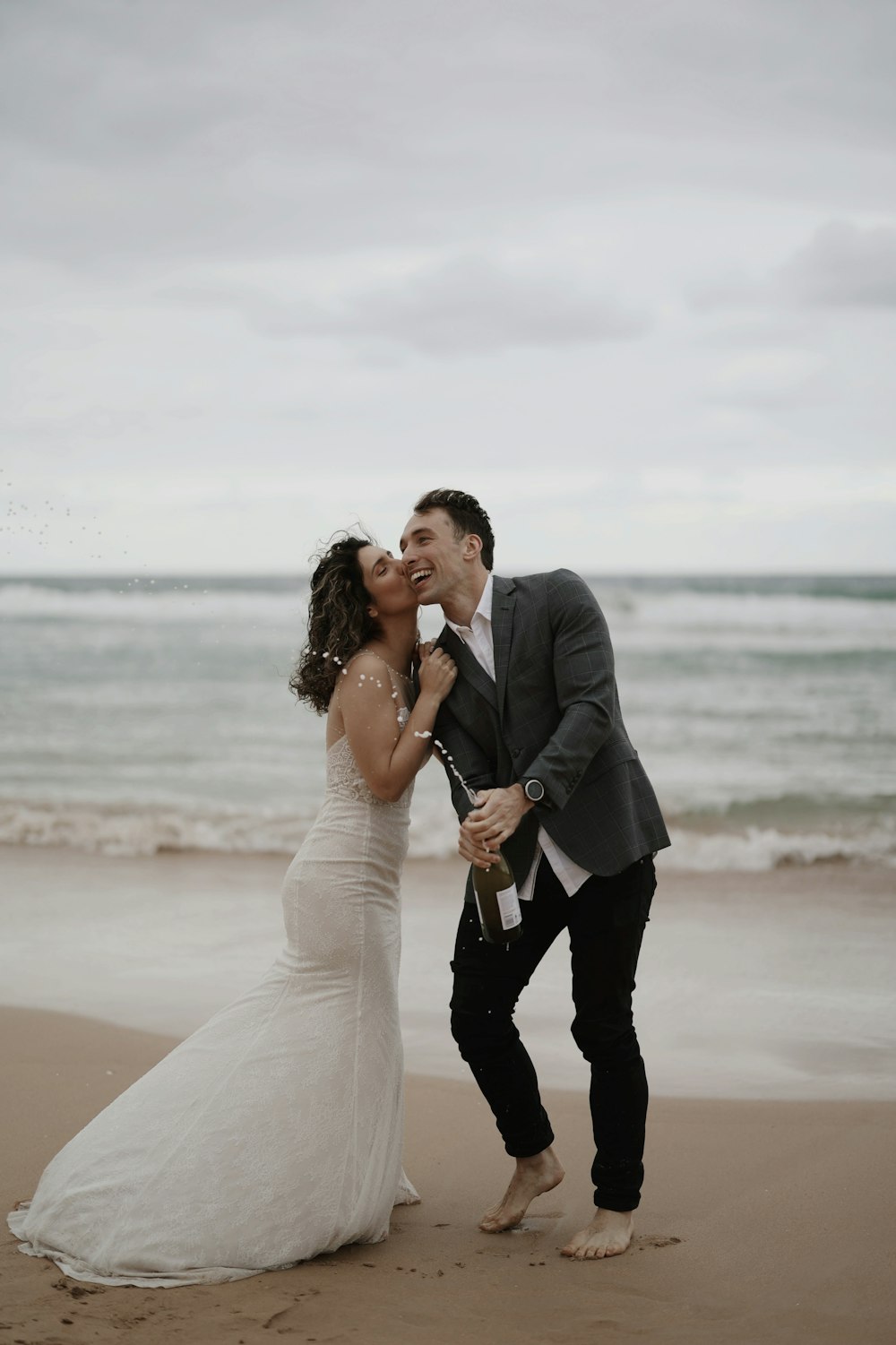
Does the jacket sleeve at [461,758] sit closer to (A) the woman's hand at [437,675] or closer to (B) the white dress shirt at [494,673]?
(A) the woman's hand at [437,675]

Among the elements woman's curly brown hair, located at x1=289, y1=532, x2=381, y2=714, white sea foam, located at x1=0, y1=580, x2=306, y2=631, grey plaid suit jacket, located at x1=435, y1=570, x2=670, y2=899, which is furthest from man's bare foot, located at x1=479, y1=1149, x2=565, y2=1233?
white sea foam, located at x1=0, y1=580, x2=306, y2=631

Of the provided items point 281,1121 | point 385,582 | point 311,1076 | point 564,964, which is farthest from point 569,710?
point 564,964

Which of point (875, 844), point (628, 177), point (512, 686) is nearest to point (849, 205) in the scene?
point (628, 177)

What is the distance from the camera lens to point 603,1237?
131 inches

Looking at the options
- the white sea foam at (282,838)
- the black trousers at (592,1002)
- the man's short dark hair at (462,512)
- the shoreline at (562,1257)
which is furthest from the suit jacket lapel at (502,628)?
the white sea foam at (282,838)

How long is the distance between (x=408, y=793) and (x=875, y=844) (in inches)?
285

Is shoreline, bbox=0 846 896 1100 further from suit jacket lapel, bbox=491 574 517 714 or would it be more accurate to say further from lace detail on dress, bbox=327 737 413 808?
suit jacket lapel, bbox=491 574 517 714

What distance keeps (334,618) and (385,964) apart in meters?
1.06

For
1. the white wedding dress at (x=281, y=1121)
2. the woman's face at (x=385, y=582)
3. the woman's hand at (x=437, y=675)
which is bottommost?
the white wedding dress at (x=281, y=1121)

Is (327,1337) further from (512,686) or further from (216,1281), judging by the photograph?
(512,686)

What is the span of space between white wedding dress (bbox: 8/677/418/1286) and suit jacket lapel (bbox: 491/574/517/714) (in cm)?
34

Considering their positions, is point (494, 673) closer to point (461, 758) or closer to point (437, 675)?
point (437, 675)

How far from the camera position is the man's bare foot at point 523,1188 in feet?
11.7

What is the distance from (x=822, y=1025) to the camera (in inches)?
214
